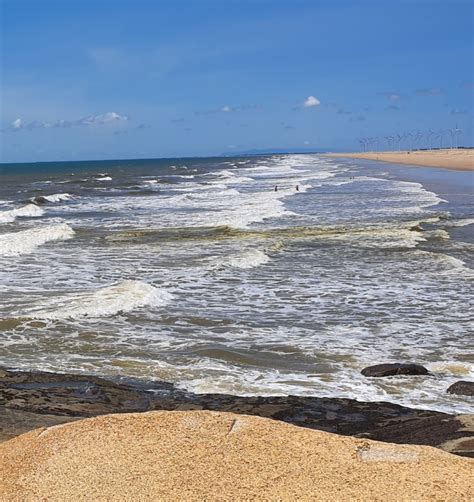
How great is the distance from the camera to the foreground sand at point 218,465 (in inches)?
157

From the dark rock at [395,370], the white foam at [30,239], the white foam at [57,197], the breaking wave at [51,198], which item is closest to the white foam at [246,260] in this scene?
the white foam at [30,239]

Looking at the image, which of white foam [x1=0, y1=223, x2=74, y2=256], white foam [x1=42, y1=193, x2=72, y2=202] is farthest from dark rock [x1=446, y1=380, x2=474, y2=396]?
white foam [x1=42, y1=193, x2=72, y2=202]

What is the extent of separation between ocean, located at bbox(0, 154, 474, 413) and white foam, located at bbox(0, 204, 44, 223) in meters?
6.87

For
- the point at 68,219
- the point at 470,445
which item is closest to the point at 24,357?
the point at 470,445

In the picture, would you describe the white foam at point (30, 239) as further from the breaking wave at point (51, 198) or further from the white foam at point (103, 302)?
the breaking wave at point (51, 198)

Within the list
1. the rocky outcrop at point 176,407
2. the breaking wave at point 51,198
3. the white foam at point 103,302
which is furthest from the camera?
the breaking wave at point 51,198

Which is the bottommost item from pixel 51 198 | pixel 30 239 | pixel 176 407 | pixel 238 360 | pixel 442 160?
pixel 238 360

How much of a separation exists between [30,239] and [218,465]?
2278cm

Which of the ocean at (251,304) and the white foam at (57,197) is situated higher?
the white foam at (57,197)

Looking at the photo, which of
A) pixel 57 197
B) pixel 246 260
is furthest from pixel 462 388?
pixel 57 197

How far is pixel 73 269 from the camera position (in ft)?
63.6

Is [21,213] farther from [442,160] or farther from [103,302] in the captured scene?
[442,160]

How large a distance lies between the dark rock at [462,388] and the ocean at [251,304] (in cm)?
18

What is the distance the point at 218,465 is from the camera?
4.31 metres
